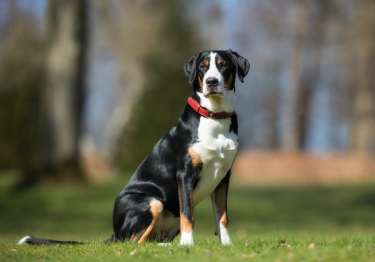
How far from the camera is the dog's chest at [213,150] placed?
Result: 181 inches

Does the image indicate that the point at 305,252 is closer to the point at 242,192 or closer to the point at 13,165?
the point at 242,192

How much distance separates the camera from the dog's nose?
4.59 metres

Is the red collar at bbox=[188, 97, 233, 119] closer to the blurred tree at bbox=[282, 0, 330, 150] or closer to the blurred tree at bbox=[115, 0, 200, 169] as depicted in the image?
the blurred tree at bbox=[115, 0, 200, 169]

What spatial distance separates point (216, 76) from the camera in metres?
4.62

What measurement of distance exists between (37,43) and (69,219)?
1164 centimetres

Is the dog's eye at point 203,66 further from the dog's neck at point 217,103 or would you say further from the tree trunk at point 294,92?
the tree trunk at point 294,92

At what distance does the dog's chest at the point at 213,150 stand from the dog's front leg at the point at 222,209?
137mm

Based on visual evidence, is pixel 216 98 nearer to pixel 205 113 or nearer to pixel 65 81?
pixel 205 113

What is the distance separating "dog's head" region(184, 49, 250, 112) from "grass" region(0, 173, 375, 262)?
56.0 inches

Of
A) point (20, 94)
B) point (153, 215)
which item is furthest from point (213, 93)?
point (20, 94)

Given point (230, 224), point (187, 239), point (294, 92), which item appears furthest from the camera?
point (294, 92)

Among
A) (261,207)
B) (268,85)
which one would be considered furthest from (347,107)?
(261,207)

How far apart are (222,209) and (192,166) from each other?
64 centimetres

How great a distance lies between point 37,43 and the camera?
2048 centimetres
